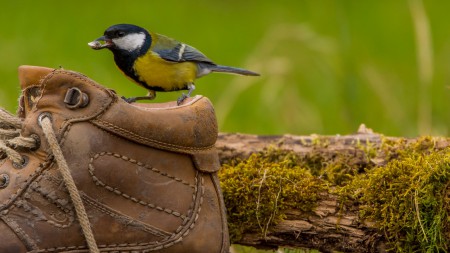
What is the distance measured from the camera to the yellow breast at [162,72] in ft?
12.7

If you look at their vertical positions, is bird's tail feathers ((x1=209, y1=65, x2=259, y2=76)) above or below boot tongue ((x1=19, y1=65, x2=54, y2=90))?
above

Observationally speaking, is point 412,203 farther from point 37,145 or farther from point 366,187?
point 37,145

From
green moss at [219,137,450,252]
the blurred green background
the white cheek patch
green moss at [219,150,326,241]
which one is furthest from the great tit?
the blurred green background

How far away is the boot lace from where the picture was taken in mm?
2707

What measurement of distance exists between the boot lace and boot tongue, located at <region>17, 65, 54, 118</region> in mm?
65

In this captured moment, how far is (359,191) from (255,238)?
343mm

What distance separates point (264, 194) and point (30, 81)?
803 mm

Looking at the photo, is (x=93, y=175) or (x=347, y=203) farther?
(x=347, y=203)

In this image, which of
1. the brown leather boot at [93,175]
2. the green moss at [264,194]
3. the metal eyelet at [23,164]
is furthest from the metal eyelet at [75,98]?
the green moss at [264,194]

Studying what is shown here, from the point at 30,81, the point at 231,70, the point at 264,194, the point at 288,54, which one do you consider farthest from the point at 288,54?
the point at 30,81

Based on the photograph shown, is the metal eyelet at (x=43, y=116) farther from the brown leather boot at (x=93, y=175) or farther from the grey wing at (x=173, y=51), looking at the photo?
the grey wing at (x=173, y=51)

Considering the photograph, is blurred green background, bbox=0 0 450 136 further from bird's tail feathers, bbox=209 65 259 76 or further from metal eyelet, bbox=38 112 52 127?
metal eyelet, bbox=38 112 52 127

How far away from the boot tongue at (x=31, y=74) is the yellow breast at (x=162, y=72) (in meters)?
1.04

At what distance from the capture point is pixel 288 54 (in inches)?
217
